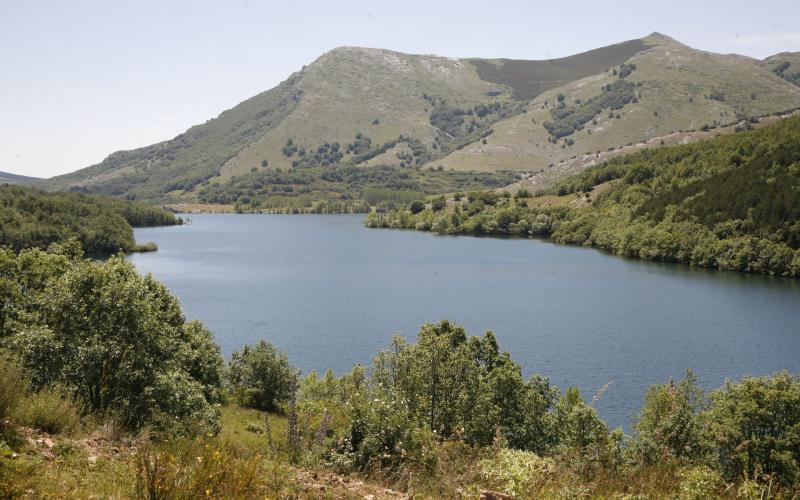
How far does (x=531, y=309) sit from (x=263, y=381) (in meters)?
46.2

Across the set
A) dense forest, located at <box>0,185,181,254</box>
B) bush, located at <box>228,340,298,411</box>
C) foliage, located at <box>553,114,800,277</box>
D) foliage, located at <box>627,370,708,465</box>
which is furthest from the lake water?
dense forest, located at <box>0,185,181,254</box>

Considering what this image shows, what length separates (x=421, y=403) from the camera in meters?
34.9

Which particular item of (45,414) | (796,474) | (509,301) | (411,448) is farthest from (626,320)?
(45,414)

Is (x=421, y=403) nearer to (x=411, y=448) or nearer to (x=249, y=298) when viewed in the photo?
(x=411, y=448)

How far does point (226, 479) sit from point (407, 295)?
9034 centimetres

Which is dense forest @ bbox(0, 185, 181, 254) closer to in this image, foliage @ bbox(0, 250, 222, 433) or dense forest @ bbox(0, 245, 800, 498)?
dense forest @ bbox(0, 245, 800, 498)

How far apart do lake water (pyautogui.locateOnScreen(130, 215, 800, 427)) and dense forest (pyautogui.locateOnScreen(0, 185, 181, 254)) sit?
19162 millimetres

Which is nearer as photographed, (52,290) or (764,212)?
(52,290)

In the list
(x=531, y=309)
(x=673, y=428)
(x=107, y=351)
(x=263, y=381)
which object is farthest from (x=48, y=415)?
(x=531, y=309)

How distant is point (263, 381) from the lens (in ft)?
172

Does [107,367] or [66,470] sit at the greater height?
[66,470]

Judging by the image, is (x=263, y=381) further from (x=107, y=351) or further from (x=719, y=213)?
(x=719, y=213)

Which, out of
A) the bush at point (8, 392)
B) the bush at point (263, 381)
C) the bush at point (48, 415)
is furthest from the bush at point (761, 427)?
the bush at point (263, 381)

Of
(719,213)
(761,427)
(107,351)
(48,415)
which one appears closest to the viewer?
(48,415)
